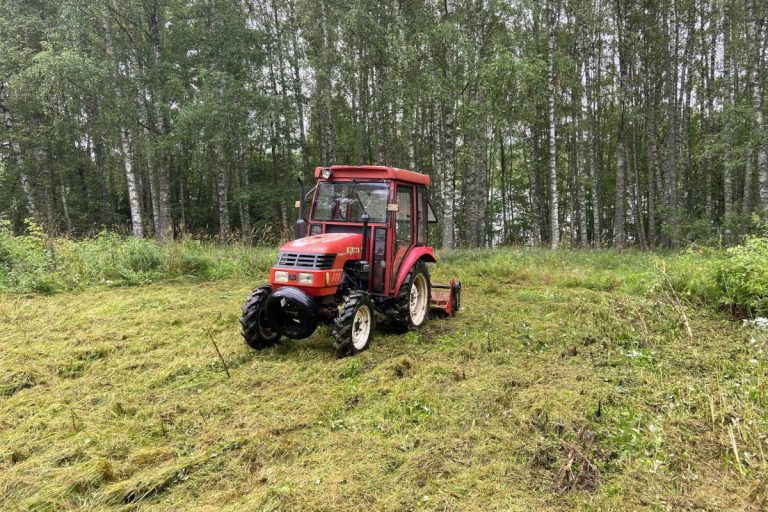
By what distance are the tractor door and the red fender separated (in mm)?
46

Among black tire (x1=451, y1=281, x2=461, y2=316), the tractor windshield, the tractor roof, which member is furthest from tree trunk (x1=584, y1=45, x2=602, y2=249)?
the tractor windshield

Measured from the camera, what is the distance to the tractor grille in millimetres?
4234

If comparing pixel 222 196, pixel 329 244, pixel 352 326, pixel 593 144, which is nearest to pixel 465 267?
pixel 329 244

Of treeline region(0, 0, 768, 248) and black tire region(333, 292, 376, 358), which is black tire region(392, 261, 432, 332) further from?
treeline region(0, 0, 768, 248)

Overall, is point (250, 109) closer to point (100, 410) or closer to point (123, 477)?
point (100, 410)

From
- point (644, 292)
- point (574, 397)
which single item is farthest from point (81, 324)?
point (644, 292)

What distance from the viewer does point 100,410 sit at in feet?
10.4

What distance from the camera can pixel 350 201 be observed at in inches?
200

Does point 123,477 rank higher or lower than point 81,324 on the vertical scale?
lower

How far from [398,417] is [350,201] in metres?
2.78

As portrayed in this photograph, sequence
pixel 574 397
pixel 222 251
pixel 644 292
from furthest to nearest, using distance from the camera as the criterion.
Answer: pixel 222 251 → pixel 644 292 → pixel 574 397

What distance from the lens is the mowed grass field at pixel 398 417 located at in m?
2.26

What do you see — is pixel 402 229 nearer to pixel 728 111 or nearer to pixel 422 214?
pixel 422 214

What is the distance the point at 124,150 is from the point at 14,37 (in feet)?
21.4
